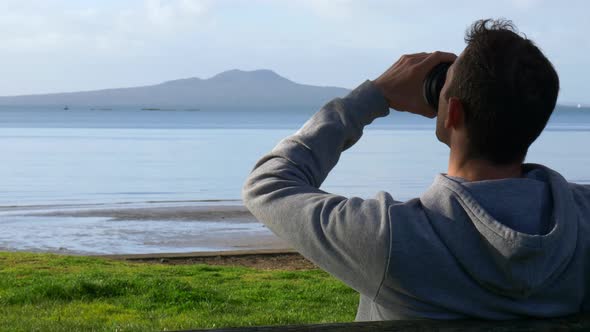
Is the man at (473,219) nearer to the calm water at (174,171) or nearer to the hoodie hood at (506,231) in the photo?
the hoodie hood at (506,231)

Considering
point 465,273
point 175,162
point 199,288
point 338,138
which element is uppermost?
point 338,138

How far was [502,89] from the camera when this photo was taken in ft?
6.59

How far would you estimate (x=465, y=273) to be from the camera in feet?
6.89

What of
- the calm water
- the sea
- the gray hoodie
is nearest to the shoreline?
the sea

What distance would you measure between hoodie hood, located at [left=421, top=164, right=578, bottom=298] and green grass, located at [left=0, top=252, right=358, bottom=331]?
5082 mm

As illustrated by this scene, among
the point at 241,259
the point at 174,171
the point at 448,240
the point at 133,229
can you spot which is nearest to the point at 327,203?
the point at 448,240

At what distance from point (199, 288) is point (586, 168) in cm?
3201

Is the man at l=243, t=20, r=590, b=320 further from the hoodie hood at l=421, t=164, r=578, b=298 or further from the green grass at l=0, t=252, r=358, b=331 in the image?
the green grass at l=0, t=252, r=358, b=331

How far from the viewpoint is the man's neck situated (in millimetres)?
2127

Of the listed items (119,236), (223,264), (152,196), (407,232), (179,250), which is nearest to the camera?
(407,232)

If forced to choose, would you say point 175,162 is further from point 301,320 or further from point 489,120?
point 489,120

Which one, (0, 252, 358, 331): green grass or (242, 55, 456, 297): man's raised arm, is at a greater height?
(242, 55, 456, 297): man's raised arm

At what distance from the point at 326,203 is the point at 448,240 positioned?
27 centimetres

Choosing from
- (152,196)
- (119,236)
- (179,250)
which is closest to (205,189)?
(152,196)
